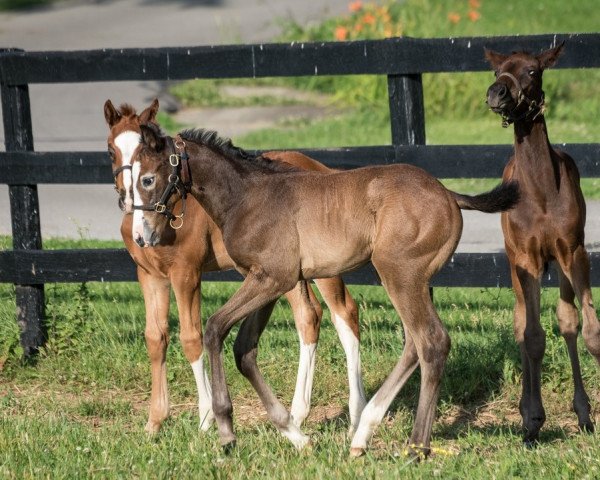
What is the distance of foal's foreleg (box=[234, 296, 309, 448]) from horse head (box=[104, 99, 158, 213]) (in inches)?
32.2

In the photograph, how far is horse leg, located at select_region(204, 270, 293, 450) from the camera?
5.25m

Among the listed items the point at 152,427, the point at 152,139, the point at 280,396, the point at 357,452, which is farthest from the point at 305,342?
the point at 152,139

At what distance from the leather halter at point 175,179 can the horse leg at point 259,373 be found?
678 mm

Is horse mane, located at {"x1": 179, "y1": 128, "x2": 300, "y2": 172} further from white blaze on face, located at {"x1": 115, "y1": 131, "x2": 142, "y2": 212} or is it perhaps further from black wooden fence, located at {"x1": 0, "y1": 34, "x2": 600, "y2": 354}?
black wooden fence, located at {"x1": 0, "y1": 34, "x2": 600, "y2": 354}

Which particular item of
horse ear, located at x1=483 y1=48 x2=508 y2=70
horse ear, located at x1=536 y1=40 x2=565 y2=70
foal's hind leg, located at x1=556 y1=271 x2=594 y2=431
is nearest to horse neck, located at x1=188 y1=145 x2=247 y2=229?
horse ear, located at x1=483 y1=48 x2=508 y2=70

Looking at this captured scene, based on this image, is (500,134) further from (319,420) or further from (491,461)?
(491,461)

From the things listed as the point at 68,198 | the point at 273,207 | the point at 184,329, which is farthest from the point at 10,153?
the point at 68,198

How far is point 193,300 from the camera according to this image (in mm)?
6141

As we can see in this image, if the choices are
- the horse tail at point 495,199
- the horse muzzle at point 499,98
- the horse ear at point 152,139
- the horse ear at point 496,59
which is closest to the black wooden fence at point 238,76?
the horse ear at point 496,59

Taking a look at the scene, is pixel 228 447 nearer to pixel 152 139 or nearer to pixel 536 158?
pixel 152 139

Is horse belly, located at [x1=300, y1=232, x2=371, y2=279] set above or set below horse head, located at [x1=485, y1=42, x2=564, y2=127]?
below

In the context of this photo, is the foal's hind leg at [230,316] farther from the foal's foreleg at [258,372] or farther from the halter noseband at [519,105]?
the halter noseband at [519,105]

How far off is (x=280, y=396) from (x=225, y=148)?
189 cm

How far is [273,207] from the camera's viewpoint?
539cm
